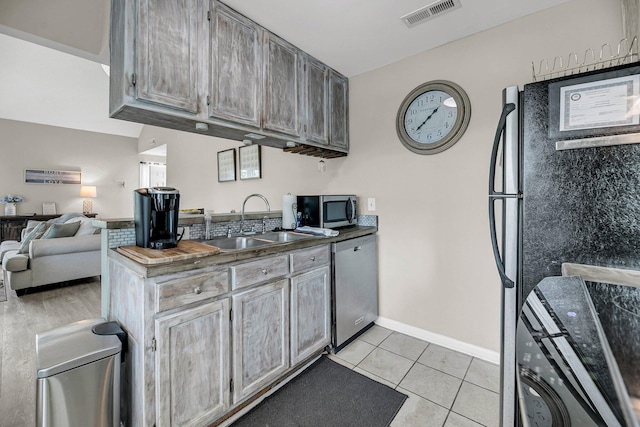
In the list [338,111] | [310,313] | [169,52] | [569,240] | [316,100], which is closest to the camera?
[569,240]

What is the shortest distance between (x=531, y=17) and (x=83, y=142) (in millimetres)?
8865

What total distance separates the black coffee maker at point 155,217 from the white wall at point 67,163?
708 centimetres

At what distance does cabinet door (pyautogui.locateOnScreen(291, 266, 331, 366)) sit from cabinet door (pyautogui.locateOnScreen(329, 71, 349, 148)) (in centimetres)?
130

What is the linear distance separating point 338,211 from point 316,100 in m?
1.02

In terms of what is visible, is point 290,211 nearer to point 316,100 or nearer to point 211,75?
point 316,100

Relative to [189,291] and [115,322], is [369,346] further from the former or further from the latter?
[115,322]

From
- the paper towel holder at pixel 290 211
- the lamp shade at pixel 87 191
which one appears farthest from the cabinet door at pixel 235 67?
the lamp shade at pixel 87 191

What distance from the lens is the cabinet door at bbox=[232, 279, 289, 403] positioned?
1505mm

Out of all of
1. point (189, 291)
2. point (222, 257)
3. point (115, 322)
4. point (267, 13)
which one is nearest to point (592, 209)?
point (222, 257)

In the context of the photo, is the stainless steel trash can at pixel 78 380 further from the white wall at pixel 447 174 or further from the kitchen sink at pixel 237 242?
the white wall at pixel 447 174

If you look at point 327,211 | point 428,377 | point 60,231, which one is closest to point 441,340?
point 428,377

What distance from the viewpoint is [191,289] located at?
4.28 feet

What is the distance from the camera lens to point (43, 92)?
213 inches

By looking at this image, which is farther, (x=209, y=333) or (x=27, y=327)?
(x=27, y=327)
